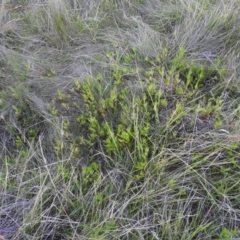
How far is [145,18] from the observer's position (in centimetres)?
192

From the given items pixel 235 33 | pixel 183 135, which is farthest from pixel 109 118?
pixel 235 33

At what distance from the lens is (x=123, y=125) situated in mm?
1345

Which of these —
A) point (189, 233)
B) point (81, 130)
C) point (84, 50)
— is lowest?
point (189, 233)

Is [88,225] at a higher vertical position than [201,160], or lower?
lower

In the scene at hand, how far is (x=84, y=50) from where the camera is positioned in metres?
1.75

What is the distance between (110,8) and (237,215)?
129 cm

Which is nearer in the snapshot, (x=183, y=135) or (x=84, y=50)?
(x=183, y=135)

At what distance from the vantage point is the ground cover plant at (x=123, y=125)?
1.17 m

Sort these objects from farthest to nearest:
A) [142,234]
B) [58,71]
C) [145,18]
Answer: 1. [145,18]
2. [58,71]
3. [142,234]

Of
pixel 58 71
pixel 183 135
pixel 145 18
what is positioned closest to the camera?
pixel 183 135

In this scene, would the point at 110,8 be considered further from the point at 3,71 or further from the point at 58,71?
the point at 3,71

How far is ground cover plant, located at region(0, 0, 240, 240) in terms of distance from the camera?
1.17m

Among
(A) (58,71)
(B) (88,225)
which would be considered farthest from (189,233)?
(A) (58,71)

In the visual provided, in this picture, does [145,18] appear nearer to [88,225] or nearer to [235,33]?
[235,33]
